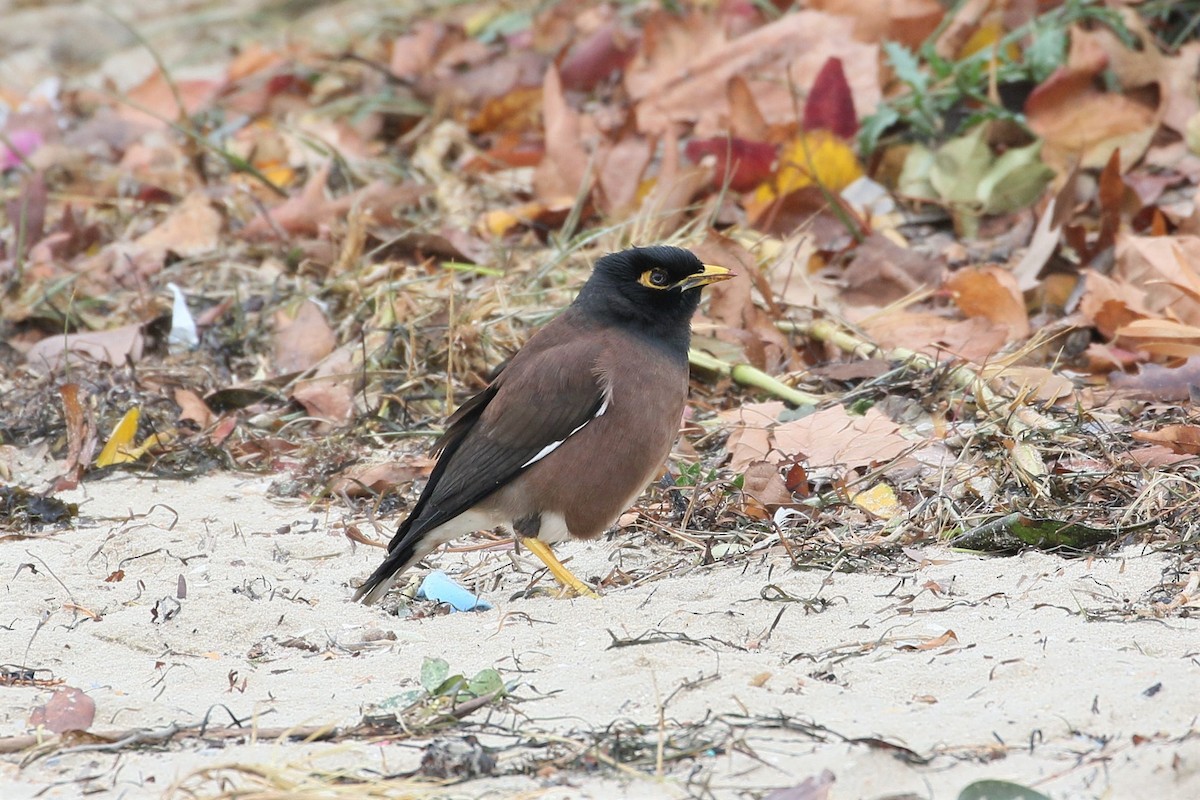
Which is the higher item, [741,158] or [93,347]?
[741,158]

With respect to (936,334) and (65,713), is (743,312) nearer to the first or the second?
(936,334)

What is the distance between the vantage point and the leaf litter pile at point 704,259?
445cm

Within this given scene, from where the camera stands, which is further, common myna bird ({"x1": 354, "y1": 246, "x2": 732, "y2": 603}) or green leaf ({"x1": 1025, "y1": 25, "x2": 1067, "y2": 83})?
green leaf ({"x1": 1025, "y1": 25, "x2": 1067, "y2": 83})

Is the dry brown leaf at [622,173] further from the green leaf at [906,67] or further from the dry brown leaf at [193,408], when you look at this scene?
the dry brown leaf at [193,408]

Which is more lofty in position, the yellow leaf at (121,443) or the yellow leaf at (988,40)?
the yellow leaf at (988,40)

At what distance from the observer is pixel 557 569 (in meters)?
4.31

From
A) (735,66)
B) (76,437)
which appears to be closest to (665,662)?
(76,437)

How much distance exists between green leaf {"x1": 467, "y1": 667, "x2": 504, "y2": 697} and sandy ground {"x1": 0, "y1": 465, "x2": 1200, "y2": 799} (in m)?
0.08

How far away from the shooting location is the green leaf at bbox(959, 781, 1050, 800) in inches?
98.8

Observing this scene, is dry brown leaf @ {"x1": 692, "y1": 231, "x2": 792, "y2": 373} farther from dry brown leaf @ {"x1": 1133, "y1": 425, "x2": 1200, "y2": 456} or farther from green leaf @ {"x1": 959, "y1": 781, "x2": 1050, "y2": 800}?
green leaf @ {"x1": 959, "y1": 781, "x2": 1050, "y2": 800}

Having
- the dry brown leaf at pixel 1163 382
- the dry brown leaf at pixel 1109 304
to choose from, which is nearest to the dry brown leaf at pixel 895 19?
the dry brown leaf at pixel 1109 304

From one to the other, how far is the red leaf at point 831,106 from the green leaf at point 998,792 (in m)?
4.57

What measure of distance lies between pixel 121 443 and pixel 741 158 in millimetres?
2947

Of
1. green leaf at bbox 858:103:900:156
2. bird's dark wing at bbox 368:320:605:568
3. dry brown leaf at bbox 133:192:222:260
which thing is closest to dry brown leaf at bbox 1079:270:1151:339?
green leaf at bbox 858:103:900:156
